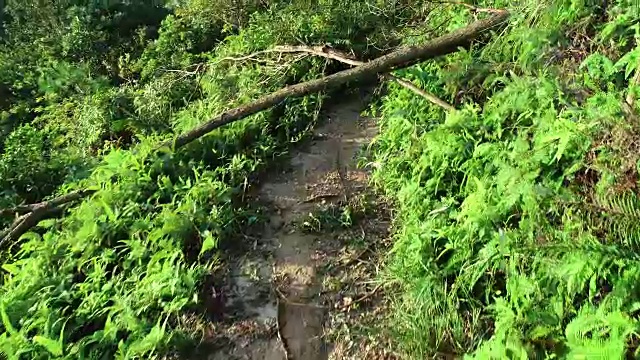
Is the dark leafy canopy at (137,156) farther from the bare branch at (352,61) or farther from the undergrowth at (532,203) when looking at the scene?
the undergrowth at (532,203)

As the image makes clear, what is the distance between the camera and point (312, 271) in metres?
4.44

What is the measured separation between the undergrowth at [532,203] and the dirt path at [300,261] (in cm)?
54

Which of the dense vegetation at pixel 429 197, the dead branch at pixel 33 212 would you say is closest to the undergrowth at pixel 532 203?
the dense vegetation at pixel 429 197

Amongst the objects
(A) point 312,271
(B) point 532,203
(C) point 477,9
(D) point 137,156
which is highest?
(C) point 477,9

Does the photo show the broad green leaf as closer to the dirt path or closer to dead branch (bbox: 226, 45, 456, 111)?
the dirt path

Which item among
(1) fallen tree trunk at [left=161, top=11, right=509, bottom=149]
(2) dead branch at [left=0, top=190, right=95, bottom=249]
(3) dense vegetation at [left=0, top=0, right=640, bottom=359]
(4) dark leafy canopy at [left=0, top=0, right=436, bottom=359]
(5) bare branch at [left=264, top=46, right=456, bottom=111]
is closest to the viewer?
(3) dense vegetation at [left=0, top=0, right=640, bottom=359]

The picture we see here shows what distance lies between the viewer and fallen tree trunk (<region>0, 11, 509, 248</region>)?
5336mm

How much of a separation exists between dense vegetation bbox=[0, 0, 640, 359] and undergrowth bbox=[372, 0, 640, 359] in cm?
→ 1

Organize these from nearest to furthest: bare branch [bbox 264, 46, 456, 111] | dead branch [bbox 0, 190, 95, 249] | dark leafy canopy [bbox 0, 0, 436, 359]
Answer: dark leafy canopy [bbox 0, 0, 436, 359] < dead branch [bbox 0, 190, 95, 249] < bare branch [bbox 264, 46, 456, 111]

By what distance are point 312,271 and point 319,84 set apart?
89.6 inches

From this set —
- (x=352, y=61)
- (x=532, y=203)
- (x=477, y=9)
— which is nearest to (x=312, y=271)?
(x=532, y=203)

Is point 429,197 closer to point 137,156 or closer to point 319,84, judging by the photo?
point 319,84

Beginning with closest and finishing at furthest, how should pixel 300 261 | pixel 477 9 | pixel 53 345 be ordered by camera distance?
1. pixel 53 345
2. pixel 300 261
3. pixel 477 9

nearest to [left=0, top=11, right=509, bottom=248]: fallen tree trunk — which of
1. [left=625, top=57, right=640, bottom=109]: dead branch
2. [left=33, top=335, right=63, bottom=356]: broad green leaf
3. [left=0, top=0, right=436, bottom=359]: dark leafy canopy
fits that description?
[left=0, top=0, right=436, bottom=359]: dark leafy canopy
